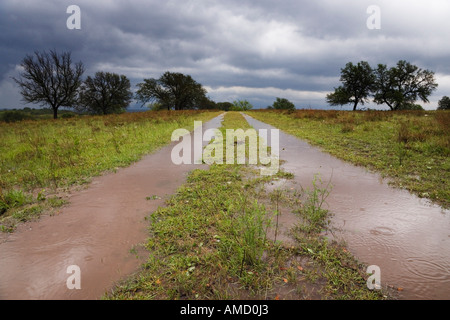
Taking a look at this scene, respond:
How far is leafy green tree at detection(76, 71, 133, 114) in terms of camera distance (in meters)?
40.4

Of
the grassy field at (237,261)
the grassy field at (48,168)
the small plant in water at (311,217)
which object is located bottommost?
the grassy field at (237,261)

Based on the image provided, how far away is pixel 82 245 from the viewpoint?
290cm

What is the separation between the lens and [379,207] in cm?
379

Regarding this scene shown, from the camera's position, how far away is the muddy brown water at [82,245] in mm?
2277

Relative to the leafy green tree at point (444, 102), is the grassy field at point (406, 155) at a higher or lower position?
lower

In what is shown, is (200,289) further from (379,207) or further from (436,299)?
(379,207)

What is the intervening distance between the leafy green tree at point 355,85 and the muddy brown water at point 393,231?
43.5 m

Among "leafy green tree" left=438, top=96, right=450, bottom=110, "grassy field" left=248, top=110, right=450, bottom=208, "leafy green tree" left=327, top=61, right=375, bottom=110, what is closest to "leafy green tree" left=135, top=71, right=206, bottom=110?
"leafy green tree" left=327, top=61, right=375, bottom=110

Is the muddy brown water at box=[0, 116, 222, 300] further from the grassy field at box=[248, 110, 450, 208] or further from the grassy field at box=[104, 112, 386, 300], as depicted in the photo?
the grassy field at box=[248, 110, 450, 208]

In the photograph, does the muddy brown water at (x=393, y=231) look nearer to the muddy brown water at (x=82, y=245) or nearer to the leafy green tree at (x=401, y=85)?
the muddy brown water at (x=82, y=245)

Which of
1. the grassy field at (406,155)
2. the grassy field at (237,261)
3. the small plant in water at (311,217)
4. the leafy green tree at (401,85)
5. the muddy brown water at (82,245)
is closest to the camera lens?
the grassy field at (237,261)

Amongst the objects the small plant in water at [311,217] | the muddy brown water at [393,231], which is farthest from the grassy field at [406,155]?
the small plant in water at [311,217]

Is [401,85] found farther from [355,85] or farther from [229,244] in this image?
[229,244]
